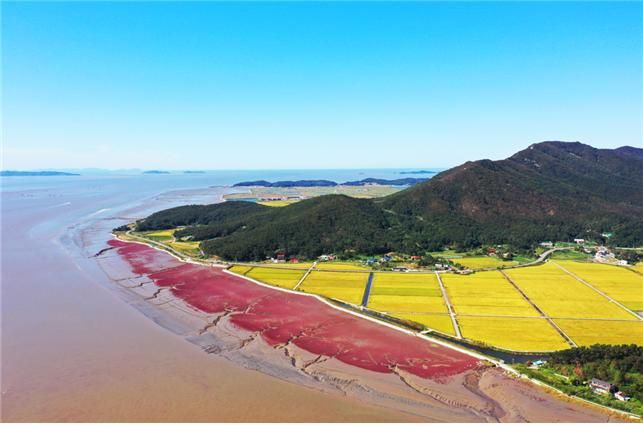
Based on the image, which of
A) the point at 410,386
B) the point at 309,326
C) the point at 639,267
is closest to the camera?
the point at 410,386

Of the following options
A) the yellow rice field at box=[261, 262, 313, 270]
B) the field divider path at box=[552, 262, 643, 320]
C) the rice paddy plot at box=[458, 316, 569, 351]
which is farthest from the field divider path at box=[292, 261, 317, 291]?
the field divider path at box=[552, 262, 643, 320]

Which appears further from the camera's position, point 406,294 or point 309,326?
point 406,294

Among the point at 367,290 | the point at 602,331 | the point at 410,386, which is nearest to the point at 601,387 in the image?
the point at 410,386

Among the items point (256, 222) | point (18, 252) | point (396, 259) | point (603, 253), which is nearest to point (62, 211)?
point (18, 252)

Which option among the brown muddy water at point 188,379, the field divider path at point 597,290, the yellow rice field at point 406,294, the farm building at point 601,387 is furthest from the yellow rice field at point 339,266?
the farm building at point 601,387

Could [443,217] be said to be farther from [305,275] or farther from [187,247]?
[187,247]

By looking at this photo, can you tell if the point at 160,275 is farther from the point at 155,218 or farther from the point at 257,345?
the point at 155,218
